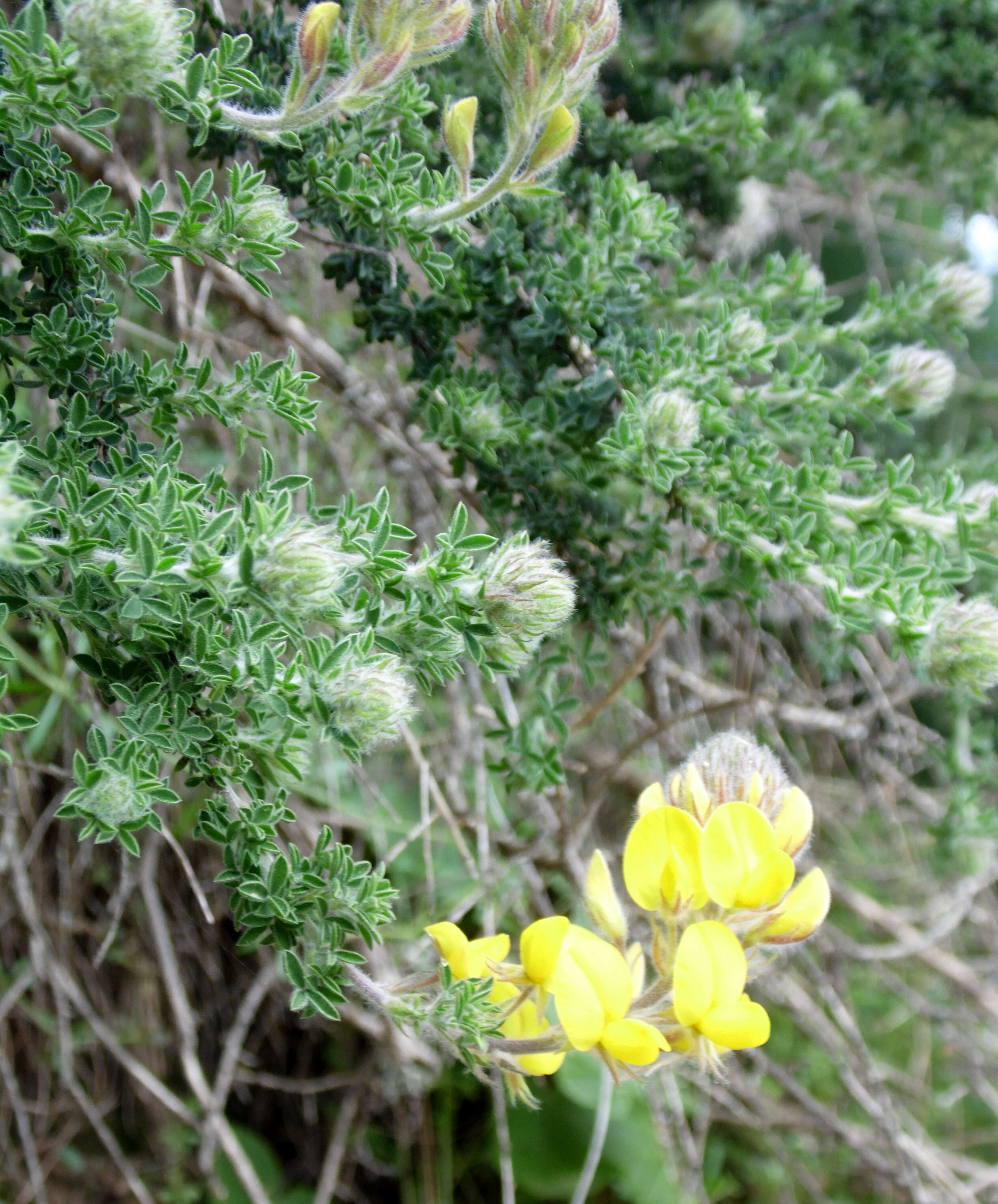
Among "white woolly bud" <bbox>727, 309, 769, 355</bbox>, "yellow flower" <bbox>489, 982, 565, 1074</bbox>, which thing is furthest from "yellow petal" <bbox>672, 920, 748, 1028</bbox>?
"white woolly bud" <bbox>727, 309, 769, 355</bbox>

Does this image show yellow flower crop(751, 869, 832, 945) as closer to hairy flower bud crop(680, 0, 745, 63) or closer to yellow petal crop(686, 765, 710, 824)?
yellow petal crop(686, 765, 710, 824)

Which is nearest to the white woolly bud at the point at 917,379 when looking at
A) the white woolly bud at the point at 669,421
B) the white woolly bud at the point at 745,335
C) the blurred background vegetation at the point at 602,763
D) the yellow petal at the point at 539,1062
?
the blurred background vegetation at the point at 602,763

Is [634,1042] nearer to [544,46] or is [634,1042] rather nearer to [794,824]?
[794,824]

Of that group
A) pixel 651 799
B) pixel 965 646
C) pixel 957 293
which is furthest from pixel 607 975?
pixel 957 293

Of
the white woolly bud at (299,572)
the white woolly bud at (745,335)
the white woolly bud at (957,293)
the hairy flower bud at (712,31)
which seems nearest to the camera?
the white woolly bud at (299,572)

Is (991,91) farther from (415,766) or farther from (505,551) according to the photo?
(415,766)

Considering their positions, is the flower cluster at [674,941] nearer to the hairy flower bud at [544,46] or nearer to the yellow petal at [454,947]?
the yellow petal at [454,947]
